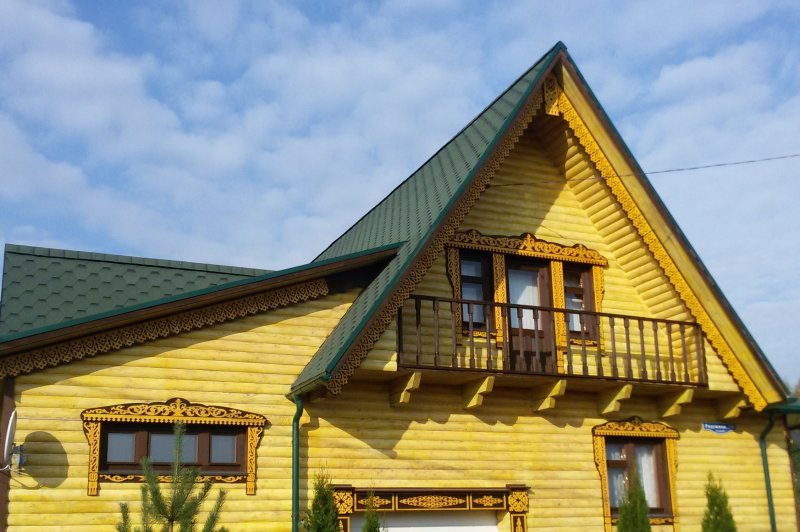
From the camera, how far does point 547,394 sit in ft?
45.4

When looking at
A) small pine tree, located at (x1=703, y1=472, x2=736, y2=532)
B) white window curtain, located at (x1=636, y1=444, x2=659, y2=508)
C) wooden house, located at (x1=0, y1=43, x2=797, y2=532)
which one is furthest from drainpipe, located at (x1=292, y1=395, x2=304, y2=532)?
small pine tree, located at (x1=703, y1=472, x2=736, y2=532)

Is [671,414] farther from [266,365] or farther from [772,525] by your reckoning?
[266,365]

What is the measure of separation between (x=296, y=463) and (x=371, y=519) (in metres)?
1.32

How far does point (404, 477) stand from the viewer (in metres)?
13.0

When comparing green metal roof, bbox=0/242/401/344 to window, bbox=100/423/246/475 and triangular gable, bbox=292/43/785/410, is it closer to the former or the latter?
triangular gable, bbox=292/43/785/410

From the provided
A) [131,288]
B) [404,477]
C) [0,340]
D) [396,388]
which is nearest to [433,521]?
[404,477]

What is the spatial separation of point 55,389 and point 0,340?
1050 mm

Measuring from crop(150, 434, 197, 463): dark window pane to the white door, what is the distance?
96.6 inches

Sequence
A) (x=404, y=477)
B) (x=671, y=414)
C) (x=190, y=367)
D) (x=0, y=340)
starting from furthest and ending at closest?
1. (x=671, y=414)
2. (x=404, y=477)
3. (x=190, y=367)
4. (x=0, y=340)

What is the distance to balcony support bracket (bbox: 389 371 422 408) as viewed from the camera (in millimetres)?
12578

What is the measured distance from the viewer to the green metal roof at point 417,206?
12.1 m

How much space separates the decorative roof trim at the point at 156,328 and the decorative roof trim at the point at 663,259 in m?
5.06

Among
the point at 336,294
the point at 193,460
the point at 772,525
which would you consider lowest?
the point at 772,525

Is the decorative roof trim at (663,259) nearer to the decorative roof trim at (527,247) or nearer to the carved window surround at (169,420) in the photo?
the decorative roof trim at (527,247)
